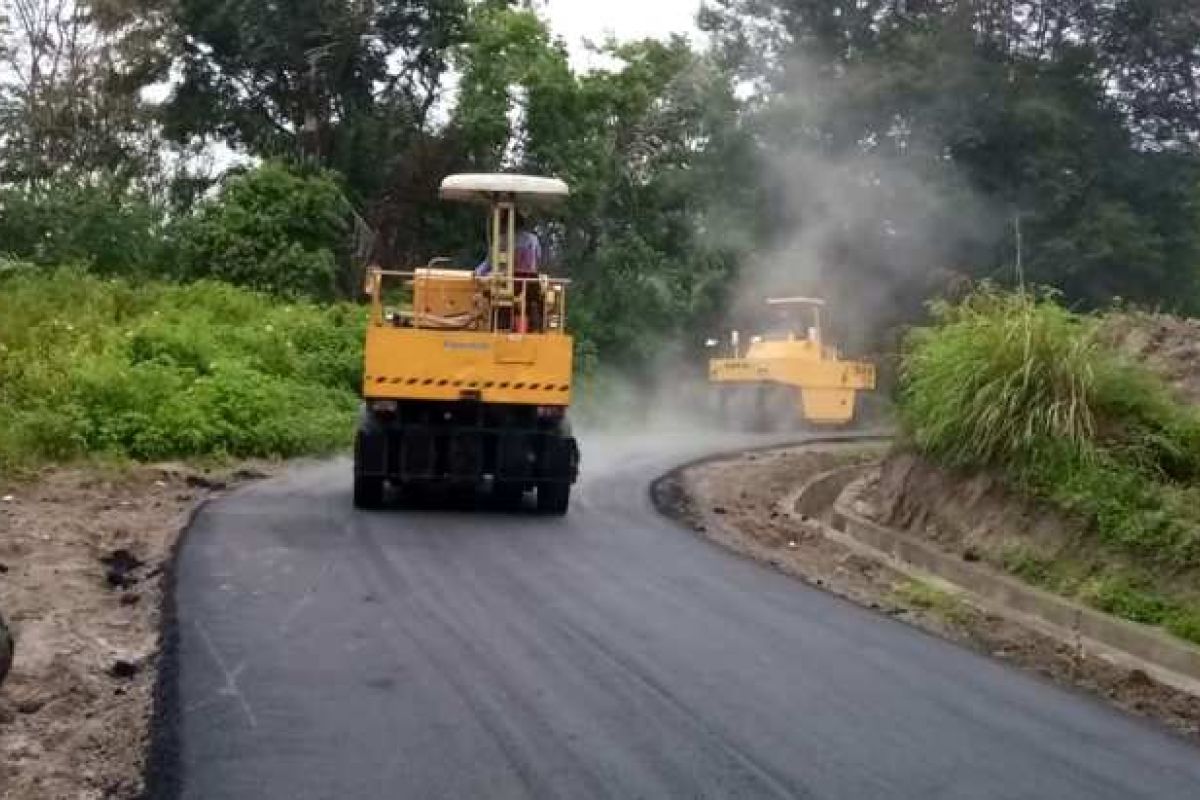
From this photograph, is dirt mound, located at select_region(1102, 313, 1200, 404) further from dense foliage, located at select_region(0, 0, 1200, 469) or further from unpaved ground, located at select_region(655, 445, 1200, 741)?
dense foliage, located at select_region(0, 0, 1200, 469)

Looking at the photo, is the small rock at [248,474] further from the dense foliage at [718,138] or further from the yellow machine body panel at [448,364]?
the dense foliage at [718,138]

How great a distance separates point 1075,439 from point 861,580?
205cm

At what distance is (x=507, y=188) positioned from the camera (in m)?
13.3

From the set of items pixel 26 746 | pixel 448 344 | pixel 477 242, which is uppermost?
pixel 477 242

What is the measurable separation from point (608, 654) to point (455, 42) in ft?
86.8

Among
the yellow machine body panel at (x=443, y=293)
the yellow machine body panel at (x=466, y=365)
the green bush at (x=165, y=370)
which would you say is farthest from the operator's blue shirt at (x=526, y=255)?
the green bush at (x=165, y=370)

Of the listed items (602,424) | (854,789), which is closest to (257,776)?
(854,789)

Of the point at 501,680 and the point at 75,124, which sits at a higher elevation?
the point at 75,124

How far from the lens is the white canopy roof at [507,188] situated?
43.4 ft

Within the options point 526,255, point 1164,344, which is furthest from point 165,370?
point 1164,344

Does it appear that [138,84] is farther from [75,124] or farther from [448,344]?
[448,344]

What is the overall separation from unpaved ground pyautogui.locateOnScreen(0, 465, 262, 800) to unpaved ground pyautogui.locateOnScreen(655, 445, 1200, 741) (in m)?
4.79

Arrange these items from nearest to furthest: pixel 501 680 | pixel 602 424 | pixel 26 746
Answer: pixel 26 746, pixel 501 680, pixel 602 424

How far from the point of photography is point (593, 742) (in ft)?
19.9
